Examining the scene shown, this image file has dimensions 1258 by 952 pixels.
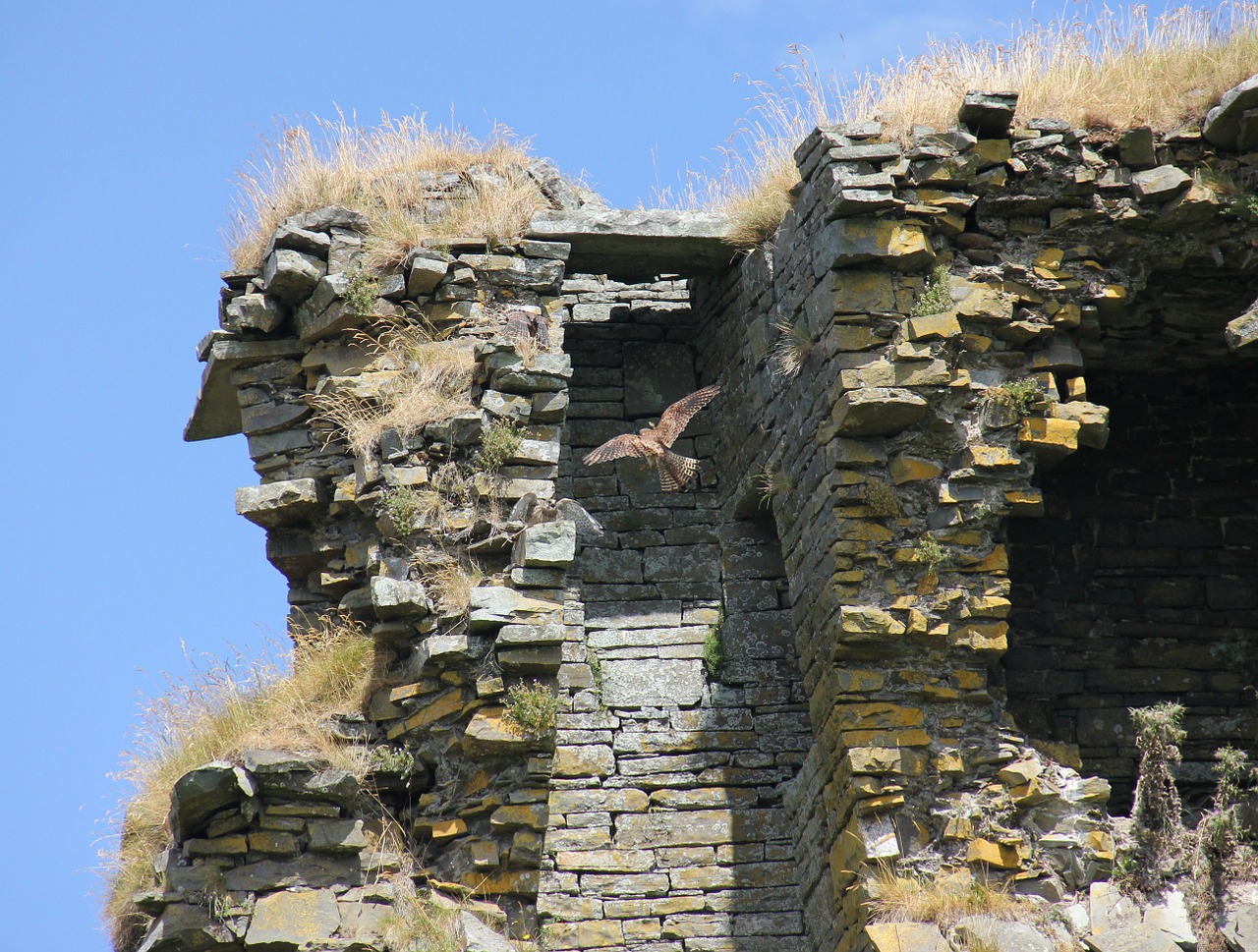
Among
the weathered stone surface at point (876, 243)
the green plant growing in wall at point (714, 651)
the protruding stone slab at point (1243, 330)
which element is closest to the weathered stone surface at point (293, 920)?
the green plant growing in wall at point (714, 651)

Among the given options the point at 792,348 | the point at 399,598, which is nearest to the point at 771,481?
the point at 792,348

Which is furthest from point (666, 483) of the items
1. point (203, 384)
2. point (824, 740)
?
point (203, 384)

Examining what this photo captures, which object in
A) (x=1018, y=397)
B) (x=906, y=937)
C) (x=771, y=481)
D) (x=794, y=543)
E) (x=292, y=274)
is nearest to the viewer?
(x=906, y=937)

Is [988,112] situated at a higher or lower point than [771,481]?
higher

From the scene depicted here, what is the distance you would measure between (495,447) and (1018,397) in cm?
303

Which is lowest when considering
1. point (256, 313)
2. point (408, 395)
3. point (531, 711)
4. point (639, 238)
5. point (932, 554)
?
point (531, 711)

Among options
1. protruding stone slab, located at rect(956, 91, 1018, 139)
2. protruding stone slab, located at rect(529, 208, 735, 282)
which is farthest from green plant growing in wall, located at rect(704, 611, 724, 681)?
protruding stone slab, located at rect(956, 91, 1018, 139)

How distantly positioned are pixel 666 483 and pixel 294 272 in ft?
9.09

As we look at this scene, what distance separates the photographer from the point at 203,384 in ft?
37.4

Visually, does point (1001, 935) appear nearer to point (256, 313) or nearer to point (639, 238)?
point (639, 238)

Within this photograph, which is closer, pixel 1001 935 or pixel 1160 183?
pixel 1001 935

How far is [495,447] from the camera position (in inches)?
400

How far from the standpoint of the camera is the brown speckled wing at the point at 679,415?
11445mm

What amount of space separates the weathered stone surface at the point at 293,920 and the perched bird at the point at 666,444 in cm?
352
